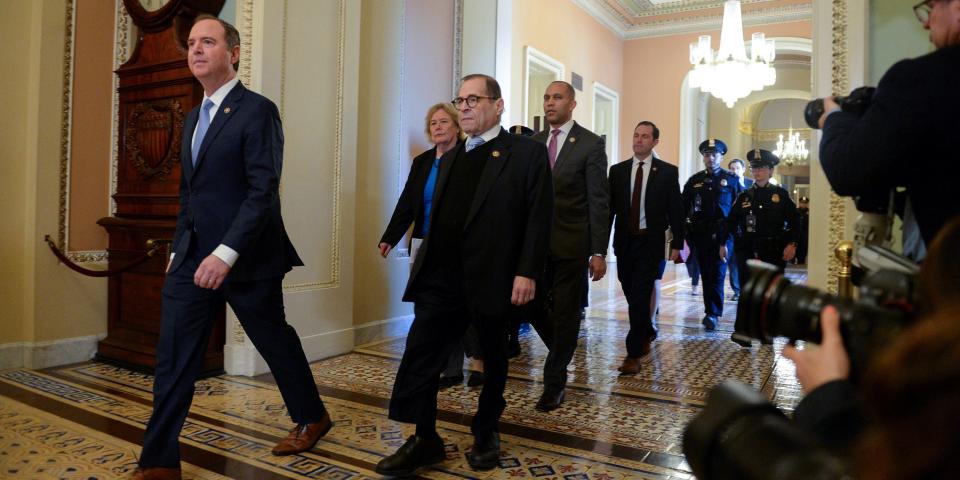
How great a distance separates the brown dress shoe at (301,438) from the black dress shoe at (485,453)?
612 millimetres

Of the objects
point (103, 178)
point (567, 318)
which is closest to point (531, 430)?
point (567, 318)

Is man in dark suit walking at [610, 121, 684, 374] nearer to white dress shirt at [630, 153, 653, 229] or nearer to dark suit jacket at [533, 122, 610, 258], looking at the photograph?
white dress shirt at [630, 153, 653, 229]

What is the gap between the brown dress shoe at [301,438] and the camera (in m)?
2.68

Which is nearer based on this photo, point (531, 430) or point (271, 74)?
point (531, 430)

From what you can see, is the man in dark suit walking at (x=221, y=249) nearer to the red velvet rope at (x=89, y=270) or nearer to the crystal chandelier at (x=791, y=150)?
the red velvet rope at (x=89, y=270)

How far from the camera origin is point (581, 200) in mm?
3684

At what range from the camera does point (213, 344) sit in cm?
404

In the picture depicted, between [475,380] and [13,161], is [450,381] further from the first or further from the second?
[13,161]

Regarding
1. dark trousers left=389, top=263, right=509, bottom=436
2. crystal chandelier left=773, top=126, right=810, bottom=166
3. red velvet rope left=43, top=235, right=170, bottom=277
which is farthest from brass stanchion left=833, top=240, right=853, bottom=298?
crystal chandelier left=773, top=126, right=810, bottom=166

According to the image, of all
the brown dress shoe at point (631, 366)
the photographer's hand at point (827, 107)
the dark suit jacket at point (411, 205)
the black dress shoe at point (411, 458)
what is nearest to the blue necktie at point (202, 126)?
the dark suit jacket at point (411, 205)

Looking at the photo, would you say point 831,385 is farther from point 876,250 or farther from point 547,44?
point 547,44

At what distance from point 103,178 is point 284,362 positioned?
2.66 metres

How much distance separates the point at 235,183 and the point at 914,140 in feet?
6.82

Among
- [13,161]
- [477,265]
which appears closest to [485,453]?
[477,265]
